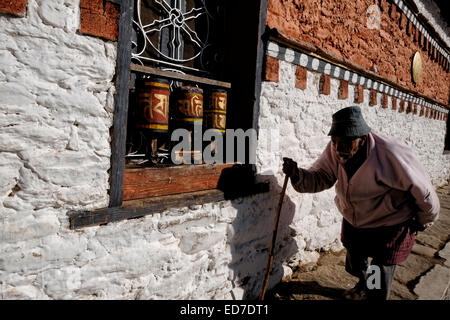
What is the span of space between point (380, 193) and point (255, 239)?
1.14m

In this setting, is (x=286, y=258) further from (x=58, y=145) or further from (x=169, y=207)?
(x=58, y=145)

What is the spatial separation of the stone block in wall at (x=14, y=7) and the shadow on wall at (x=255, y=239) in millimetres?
1814

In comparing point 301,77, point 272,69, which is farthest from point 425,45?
point 272,69

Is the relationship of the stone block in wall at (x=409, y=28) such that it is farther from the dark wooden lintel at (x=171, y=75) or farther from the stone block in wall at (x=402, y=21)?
the dark wooden lintel at (x=171, y=75)

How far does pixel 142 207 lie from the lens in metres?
1.78

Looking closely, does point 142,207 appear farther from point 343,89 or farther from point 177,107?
point 343,89

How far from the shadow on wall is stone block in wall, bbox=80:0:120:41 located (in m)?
1.52

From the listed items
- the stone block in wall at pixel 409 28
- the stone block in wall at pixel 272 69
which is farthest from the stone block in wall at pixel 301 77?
the stone block in wall at pixel 409 28

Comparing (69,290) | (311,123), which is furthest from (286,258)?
(69,290)

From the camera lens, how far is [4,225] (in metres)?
1.32

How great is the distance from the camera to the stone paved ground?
9.05 feet

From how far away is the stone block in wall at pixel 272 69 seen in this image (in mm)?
2513

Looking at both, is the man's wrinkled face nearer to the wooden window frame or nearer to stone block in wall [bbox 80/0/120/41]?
the wooden window frame

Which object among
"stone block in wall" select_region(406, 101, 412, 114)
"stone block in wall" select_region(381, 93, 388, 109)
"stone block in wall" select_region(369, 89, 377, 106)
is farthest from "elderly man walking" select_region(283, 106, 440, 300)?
"stone block in wall" select_region(406, 101, 412, 114)
